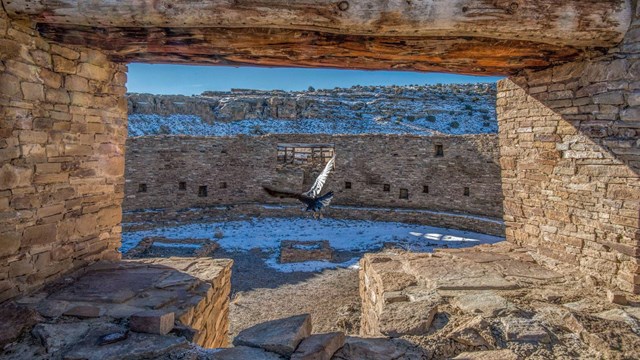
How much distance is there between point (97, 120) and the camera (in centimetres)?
364

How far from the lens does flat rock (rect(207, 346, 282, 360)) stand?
81.2 inches

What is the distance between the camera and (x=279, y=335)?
2.26 m

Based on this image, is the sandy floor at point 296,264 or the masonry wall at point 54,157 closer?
the masonry wall at point 54,157

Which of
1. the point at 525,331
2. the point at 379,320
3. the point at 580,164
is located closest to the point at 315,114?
the point at 580,164

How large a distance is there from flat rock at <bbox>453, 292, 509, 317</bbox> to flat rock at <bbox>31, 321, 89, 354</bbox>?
9.18 feet

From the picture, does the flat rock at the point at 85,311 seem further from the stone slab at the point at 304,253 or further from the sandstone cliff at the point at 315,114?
the sandstone cliff at the point at 315,114

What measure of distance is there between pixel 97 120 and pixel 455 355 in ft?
13.0

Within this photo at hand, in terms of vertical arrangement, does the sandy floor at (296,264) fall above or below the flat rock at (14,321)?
below

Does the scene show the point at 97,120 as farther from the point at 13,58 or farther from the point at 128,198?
the point at 128,198

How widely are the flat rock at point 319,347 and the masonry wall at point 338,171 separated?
1271 cm

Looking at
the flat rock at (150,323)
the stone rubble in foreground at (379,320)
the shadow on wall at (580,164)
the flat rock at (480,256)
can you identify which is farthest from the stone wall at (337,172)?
the flat rock at (150,323)

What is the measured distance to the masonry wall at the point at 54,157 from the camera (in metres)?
2.78

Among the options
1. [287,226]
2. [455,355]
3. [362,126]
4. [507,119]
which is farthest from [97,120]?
[362,126]

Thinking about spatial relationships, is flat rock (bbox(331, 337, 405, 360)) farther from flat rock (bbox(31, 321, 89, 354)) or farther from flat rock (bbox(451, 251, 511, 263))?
flat rock (bbox(451, 251, 511, 263))
